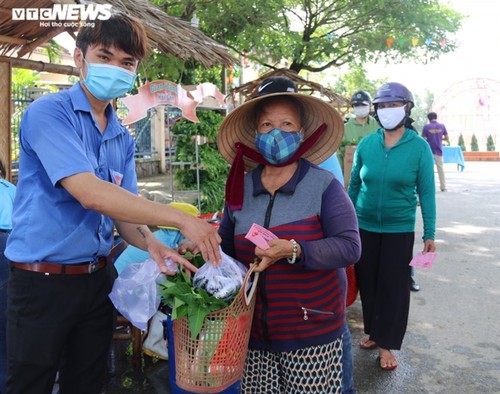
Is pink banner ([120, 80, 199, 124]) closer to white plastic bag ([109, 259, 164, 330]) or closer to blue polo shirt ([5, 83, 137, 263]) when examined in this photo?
blue polo shirt ([5, 83, 137, 263])

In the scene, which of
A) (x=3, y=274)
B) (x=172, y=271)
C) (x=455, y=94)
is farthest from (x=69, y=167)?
(x=455, y=94)

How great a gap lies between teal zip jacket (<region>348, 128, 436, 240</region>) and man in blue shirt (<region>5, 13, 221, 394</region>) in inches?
77.0

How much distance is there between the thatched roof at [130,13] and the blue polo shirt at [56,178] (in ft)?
7.61

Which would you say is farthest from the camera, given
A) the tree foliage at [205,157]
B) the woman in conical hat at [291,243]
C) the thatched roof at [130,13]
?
the tree foliage at [205,157]

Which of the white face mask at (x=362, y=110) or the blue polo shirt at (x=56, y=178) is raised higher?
the white face mask at (x=362, y=110)

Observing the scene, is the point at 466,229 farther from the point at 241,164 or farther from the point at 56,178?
the point at 56,178

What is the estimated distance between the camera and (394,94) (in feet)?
11.5

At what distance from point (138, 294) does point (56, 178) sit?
599 millimetres

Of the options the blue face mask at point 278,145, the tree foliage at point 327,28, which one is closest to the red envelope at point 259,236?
the blue face mask at point 278,145

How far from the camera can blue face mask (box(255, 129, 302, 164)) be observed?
6.53 ft

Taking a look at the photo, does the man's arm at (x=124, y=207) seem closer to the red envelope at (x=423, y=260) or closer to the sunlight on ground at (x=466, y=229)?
the red envelope at (x=423, y=260)

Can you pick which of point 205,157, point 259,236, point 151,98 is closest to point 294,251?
point 259,236

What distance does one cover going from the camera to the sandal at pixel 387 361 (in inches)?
140

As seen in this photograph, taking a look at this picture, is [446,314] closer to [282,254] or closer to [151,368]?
[151,368]
